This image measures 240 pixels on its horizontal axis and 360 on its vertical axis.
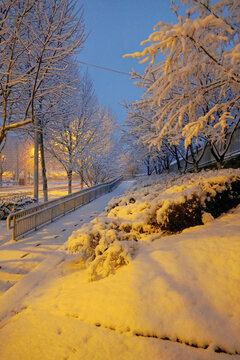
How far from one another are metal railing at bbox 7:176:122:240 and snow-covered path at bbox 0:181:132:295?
0.99 ft

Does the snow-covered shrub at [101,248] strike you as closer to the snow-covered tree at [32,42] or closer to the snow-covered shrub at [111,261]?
the snow-covered shrub at [111,261]

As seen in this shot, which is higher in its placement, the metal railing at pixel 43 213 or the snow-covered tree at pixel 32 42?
the snow-covered tree at pixel 32 42

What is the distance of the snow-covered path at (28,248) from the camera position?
511cm

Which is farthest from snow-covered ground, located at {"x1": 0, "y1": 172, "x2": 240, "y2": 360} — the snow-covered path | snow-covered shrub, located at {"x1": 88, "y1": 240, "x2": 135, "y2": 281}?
the snow-covered path

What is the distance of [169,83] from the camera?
399cm

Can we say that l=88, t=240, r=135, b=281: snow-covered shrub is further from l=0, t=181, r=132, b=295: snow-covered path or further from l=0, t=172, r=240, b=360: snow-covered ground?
l=0, t=181, r=132, b=295: snow-covered path

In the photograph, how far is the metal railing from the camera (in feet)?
25.7

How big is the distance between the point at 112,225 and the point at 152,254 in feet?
4.62

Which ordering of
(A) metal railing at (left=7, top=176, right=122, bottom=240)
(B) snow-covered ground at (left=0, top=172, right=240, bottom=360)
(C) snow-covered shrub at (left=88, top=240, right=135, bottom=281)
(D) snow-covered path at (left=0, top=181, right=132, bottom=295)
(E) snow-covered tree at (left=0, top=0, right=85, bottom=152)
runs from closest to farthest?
(B) snow-covered ground at (left=0, top=172, right=240, bottom=360) < (C) snow-covered shrub at (left=88, top=240, right=135, bottom=281) < (D) snow-covered path at (left=0, top=181, right=132, bottom=295) < (E) snow-covered tree at (left=0, top=0, right=85, bottom=152) < (A) metal railing at (left=7, top=176, right=122, bottom=240)

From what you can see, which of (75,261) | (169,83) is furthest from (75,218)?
(169,83)

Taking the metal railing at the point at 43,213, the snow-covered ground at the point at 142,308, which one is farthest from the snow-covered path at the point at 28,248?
the snow-covered ground at the point at 142,308

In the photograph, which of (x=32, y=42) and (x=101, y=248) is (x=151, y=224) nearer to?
(x=101, y=248)

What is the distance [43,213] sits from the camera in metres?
9.45

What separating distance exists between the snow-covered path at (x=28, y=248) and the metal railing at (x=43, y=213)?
0.30 m
